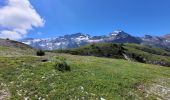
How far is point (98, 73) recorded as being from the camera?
36.5m

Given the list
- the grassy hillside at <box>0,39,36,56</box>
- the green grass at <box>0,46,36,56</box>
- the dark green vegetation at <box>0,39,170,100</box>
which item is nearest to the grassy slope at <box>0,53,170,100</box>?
the dark green vegetation at <box>0,39,170,100</box>

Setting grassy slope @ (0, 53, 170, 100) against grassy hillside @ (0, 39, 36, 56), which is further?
grassy hillside @ (0, 39, 36, 56)

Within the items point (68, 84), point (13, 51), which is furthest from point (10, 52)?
point (68, 84)

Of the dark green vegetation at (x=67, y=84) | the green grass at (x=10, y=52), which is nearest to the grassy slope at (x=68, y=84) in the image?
the dark green vegetation at (x=67, y=84)

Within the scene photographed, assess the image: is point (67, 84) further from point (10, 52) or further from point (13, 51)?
point (13, 51)

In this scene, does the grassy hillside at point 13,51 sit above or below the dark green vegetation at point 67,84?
above

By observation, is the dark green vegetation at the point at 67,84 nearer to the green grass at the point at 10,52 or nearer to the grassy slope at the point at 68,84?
the grassy slope at the point at 68,84

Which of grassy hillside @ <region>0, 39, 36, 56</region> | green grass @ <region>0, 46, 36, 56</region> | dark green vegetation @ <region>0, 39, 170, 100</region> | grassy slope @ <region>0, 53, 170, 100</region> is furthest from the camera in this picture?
grassy hillside @ <region>0, 39, 36, 56</region>

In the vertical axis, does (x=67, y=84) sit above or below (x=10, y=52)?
below

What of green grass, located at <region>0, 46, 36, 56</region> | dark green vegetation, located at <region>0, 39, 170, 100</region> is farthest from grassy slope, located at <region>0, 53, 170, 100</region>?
green grass, located at <region>0, 46, 36, 56</region>

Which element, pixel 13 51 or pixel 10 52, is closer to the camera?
pixel 10 52

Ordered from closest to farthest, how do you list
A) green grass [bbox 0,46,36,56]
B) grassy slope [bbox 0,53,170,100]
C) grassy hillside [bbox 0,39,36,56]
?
grassy slope [bbox 0,53,170,100] < green grass [bbox 0,46,36,56] < grassy hillside [bbox 0,39,36,56]

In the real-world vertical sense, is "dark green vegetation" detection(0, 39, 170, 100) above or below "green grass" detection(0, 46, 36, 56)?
below

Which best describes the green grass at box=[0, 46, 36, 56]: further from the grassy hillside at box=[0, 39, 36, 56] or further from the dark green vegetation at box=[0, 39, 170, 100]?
the dark green vegetation at box=[0, 39, 170, 100]
